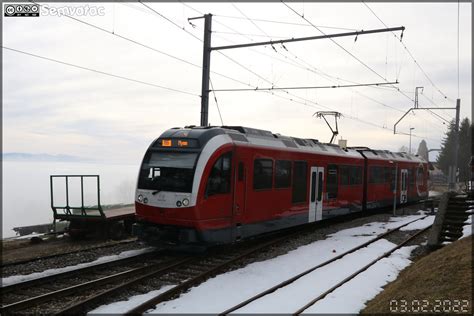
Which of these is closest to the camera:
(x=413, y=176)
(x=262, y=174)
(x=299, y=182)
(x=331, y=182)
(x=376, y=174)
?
(x=262, y=174)

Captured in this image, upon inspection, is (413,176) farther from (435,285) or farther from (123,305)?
(123,305)

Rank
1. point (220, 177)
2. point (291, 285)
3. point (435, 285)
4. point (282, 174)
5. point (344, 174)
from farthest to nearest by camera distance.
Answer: point (344, 174), point (282, 174), point (220, 177), point (291, 285), point (435, 285)

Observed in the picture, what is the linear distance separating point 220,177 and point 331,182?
24.2 feet

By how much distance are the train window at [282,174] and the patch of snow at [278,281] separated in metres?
1.98

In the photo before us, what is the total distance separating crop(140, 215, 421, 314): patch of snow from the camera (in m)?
7.18

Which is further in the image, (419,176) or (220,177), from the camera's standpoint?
(419,176)

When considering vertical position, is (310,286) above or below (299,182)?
below

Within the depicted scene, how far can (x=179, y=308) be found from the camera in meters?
7.05

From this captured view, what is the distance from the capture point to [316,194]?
1560cm

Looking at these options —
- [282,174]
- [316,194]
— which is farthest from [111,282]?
[316,194]

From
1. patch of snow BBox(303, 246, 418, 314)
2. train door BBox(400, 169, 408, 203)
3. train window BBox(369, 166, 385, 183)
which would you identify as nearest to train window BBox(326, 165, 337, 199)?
train window BBox(369, 166, 385, 183)

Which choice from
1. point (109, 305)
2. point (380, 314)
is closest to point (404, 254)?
point (380, 314)

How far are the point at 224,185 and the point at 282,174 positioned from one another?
10.1 ft
